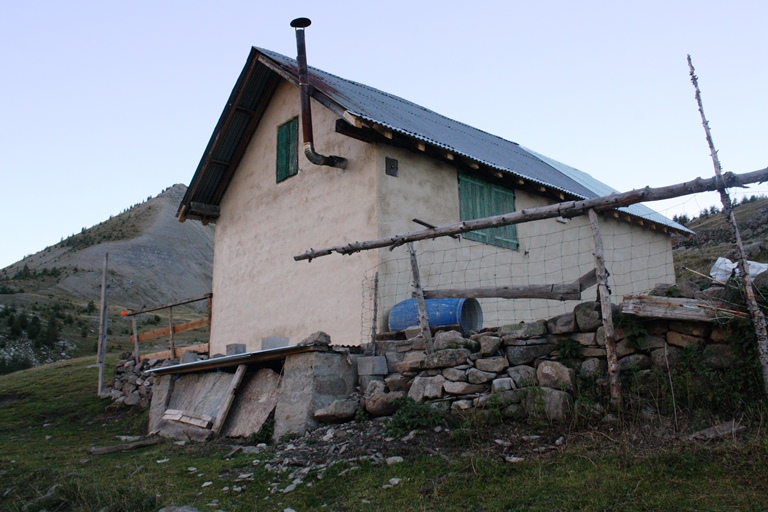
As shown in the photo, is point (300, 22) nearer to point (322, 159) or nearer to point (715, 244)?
point (322, 159)

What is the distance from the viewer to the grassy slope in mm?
4898

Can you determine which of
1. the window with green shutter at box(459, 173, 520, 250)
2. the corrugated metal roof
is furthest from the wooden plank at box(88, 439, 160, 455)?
the window with green shutter at box(459, 173, 520, 250)

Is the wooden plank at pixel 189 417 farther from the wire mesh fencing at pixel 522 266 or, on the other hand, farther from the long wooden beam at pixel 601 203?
the long wooden beam at pixel 601 203

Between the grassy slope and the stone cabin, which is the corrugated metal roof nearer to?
the stone cabin

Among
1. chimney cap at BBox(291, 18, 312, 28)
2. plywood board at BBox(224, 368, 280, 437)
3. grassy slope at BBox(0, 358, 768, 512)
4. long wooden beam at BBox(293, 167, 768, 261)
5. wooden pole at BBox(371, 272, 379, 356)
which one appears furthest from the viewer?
chimney cap at BBox(291, 18, 312, 28)

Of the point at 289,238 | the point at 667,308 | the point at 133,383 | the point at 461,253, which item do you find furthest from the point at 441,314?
the point at 133,383

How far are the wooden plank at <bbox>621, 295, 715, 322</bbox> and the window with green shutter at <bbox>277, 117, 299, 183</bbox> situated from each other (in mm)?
7748

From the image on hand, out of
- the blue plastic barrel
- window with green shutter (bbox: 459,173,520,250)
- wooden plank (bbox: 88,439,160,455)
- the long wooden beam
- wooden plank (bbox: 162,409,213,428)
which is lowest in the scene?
wooden plank (bbox: 88,439,160,455)

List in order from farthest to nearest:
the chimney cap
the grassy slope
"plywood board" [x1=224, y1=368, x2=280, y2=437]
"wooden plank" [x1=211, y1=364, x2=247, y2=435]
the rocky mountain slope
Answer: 1. the rocky mountain slope
2. the chimney cap
3. "wooden plank" [x1=211, y1=364, x2=247, y2=435]
4. "plywood board" [x1=224, y1=368, x2=280, y2=437]
5. the grassy slope

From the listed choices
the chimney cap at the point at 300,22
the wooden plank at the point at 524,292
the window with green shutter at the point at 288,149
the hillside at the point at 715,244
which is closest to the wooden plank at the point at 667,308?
the wooden plank at the point at 524,292

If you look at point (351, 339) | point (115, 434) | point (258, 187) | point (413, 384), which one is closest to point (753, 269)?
point (413, 384)

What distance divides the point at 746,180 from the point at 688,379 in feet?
6.36

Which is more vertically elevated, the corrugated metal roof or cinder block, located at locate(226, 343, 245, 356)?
the corrugated metal roof

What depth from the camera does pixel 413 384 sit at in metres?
7.98
